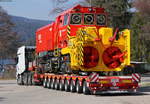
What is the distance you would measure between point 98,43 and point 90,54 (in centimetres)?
81

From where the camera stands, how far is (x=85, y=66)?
24328 millimetres

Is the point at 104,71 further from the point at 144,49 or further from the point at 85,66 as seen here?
the point at 144,49

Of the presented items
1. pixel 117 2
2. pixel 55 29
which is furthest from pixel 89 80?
pixel 117 2

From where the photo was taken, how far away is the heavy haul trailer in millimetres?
23656

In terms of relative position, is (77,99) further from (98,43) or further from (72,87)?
(72,87)

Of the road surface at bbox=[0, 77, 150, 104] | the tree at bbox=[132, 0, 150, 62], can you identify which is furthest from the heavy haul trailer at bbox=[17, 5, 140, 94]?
the tree at bbox=[132, 0, 150, 62]

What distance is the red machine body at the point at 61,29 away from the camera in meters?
26.5

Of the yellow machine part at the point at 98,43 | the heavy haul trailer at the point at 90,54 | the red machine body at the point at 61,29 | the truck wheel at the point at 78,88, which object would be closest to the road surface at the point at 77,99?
the truck wheel at the point at 78,88

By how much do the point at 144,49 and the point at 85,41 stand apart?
43.8 meters

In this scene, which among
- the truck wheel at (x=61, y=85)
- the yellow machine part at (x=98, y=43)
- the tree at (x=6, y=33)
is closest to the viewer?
the yellow machine part at (x=98, y=43)

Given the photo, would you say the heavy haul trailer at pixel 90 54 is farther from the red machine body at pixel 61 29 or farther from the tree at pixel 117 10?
the tree at pixel 117 10

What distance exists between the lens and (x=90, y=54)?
957 inches

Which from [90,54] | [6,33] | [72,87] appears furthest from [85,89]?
[6,33]

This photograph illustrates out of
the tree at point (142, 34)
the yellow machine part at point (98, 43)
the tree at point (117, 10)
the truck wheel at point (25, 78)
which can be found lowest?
the truck wheel at point (25, 78)
